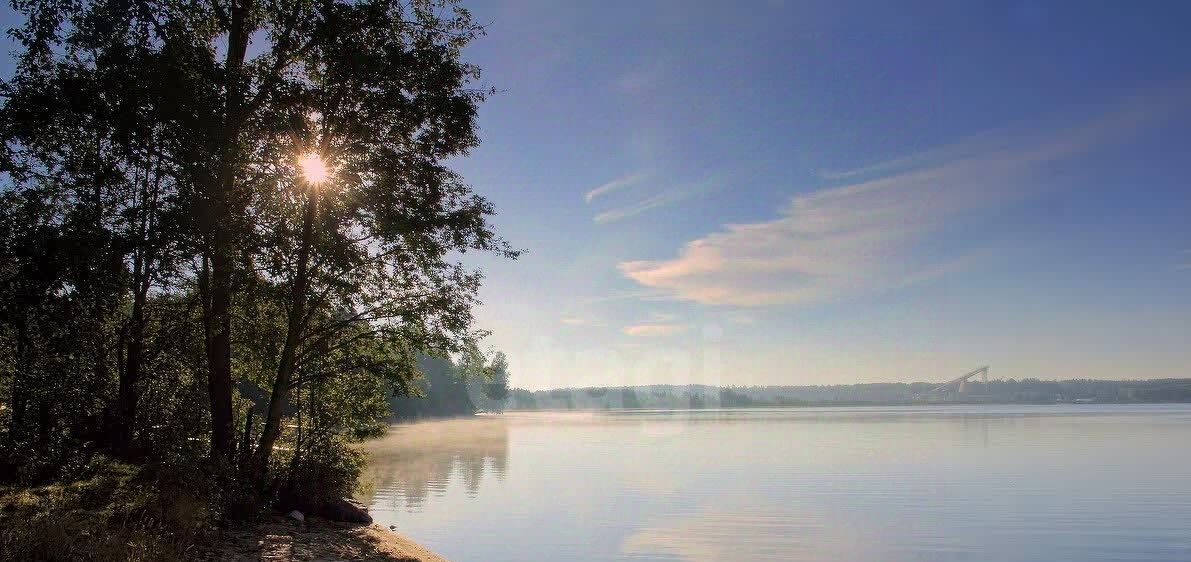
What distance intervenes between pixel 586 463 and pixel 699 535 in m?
34.4

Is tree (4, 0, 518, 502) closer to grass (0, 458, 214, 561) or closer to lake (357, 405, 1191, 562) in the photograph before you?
grass (0, 458, 214, 561)

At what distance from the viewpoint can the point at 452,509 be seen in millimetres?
36125

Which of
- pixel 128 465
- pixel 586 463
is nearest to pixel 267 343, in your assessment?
pixel 128 465

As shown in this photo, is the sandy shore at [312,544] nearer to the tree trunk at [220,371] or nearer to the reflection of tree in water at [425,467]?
the tree trunk at [220,371]

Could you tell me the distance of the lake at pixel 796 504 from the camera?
28.1 m

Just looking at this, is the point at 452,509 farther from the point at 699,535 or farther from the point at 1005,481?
the point at 1005,481

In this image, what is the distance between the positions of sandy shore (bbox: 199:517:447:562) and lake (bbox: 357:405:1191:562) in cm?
447

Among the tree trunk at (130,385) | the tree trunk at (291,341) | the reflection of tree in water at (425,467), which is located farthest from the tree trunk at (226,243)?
the reflection of tree in water at (425,467)

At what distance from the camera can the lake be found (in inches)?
1105

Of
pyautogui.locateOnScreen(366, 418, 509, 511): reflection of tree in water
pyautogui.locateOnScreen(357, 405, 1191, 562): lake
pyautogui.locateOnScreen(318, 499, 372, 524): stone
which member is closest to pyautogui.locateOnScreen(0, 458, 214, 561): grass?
pyautogui.locateOnScreen(318, 499, 372, 524): stone

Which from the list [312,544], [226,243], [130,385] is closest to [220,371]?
[130,385]

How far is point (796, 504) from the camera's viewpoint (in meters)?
39.1

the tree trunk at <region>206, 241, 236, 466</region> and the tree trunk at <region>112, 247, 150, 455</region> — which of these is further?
the tree trunk at <region>112, 247, 150, 455</region>

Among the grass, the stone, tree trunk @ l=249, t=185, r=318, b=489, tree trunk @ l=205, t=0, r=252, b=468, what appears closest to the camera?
the grass
